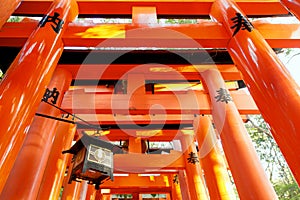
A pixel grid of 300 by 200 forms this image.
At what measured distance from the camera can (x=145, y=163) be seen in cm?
589

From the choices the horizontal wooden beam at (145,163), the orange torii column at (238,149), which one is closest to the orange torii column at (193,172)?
the horizontal wooden beam at (145,163)

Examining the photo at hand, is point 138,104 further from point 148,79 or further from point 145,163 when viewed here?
point 145,163

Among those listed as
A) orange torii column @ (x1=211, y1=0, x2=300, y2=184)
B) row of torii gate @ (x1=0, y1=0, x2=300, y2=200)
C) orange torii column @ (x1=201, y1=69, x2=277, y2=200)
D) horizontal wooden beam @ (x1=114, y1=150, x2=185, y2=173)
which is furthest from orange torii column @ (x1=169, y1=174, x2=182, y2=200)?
orange torii column @ (x1=211, y1=0, x2=300, y2=184)

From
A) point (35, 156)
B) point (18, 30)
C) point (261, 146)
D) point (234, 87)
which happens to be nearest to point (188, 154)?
point (234, 87)

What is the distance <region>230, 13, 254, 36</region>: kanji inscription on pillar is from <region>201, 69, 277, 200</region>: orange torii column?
1232mm

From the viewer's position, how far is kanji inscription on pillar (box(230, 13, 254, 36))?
116 inches

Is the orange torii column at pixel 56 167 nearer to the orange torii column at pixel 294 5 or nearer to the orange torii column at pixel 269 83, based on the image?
the orange torii column at pixel 269 83

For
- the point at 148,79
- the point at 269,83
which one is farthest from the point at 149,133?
the point at 269,83

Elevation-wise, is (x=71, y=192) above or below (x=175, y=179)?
below

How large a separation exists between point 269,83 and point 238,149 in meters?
1.15

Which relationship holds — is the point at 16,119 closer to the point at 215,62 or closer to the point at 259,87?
the point at 259,87

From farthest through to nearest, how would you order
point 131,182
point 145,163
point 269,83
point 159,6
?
point 131,182
point 145,163
point 159,6
point 269,83

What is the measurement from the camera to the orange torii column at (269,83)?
200cm

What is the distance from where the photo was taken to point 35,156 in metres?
3.23
